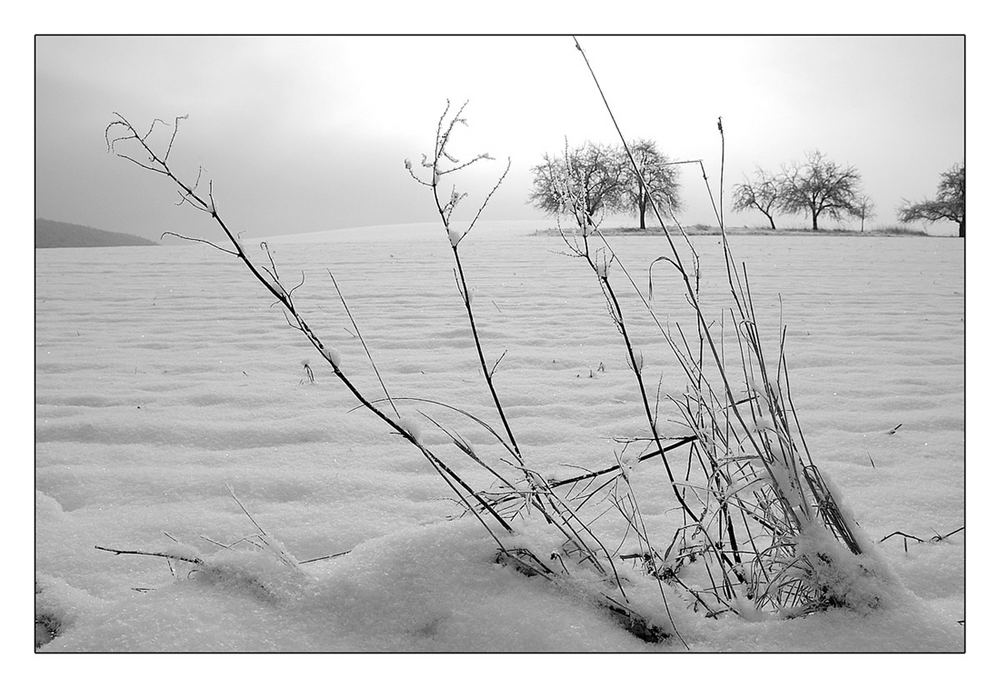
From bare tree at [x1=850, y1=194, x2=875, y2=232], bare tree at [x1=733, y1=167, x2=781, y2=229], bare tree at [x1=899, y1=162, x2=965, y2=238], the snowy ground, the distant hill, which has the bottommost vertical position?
the snowy ground

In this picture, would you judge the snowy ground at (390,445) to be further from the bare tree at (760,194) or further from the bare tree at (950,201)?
the bare tree at (760,194)

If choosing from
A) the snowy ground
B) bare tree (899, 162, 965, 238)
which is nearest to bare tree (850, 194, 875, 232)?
the snowy ground

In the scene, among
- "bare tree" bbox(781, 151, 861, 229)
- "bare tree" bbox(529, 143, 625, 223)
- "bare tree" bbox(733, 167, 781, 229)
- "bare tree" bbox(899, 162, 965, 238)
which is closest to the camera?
"bare tree" bbox(529, 143, 625, 223)

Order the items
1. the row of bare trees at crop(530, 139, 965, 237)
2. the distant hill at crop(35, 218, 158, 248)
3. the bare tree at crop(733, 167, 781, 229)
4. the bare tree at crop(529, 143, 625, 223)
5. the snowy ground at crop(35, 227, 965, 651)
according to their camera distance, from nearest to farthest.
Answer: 1. the snowy ground at crop(35, 227, 965, 651)
2. the row of bare trees at crop(530, 139, 965, 237)
3. the bare tree at crop(529, 143, 625, 223)
4. the distant hill at crop(35, 218, 158, 248)
5. the bare tree at crop(733, 167, 781, 229)

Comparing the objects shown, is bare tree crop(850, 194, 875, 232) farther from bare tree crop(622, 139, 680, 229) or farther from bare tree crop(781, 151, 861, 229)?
bare tree crop(622, 139, 680, 229)

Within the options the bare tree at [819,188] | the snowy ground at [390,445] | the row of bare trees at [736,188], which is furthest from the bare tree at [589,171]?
the bare tree at [819,188]

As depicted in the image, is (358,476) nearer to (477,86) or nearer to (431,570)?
(431,570)

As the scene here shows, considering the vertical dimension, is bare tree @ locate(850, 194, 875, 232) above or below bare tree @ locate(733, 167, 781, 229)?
below
